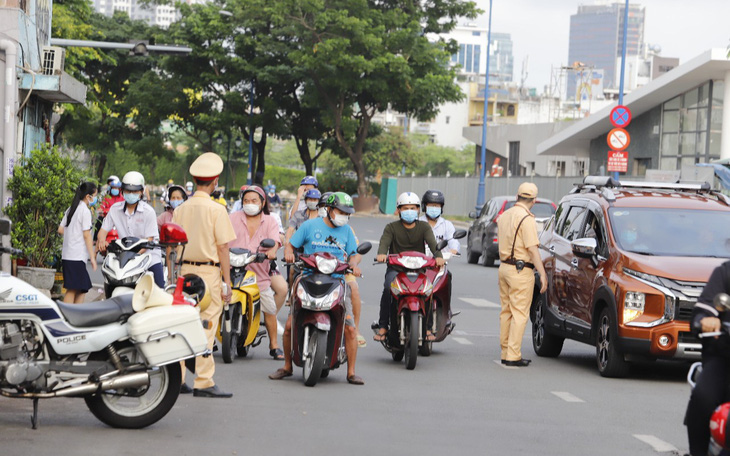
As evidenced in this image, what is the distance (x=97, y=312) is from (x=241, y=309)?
388 centimetres

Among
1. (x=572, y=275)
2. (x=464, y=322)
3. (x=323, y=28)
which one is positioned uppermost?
(x=323, y=28)

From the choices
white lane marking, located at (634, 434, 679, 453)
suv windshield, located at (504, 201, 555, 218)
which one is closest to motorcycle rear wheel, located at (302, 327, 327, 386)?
white lane marking, located at (634, 434, 679, 453)

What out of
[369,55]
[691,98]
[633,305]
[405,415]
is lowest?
[405,415]

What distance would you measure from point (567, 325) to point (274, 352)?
10.2ft

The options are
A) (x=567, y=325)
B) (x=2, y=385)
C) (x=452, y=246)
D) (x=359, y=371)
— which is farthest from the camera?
(x=452, y=246)

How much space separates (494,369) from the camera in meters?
12.3

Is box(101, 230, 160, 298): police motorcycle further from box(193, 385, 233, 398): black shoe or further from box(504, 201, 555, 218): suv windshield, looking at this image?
box(504, 201, 555, 218): suv windshield

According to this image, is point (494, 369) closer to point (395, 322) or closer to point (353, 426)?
point (395, 322)

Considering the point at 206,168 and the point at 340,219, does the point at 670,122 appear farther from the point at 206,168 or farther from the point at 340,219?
the point at 206,168

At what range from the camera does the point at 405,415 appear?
9219mm

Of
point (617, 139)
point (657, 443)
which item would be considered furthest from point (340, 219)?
point (617, 139)

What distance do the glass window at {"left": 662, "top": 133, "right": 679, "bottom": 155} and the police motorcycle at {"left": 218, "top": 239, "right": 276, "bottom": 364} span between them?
1428 inches

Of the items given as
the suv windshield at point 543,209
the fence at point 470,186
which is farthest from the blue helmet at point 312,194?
the fence at point 470,186

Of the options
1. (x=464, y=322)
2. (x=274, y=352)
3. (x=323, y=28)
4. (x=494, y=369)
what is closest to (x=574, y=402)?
(x=494, y=369)
